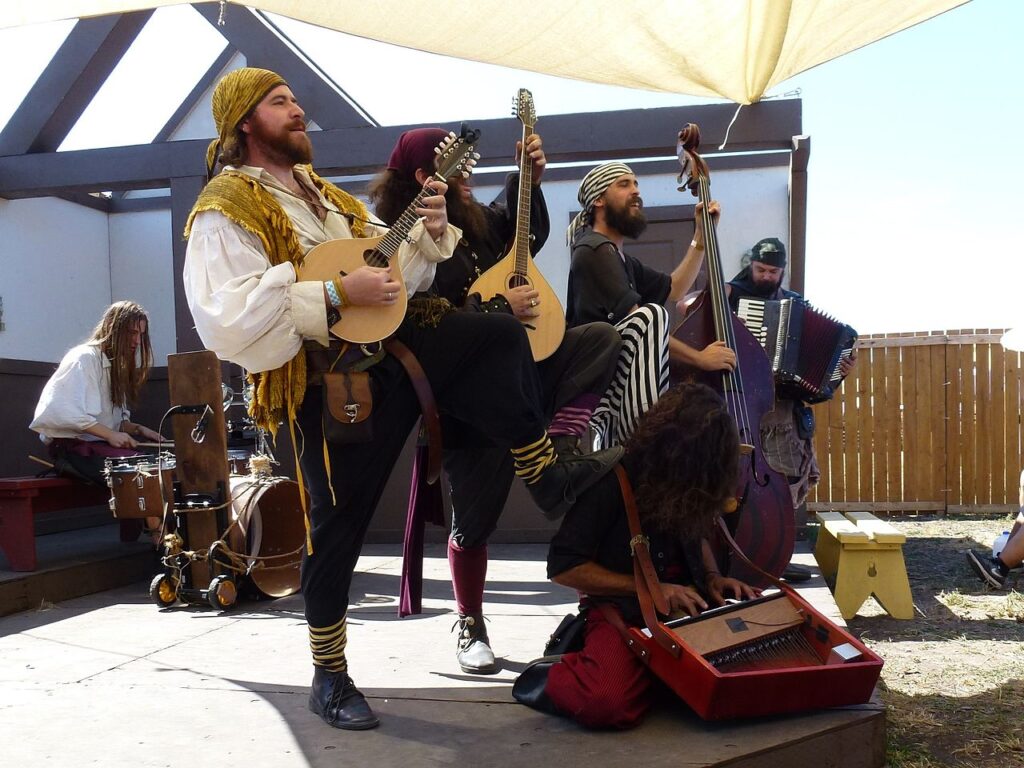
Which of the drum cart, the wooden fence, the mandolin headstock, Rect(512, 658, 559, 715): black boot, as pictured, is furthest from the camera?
the wooden fence

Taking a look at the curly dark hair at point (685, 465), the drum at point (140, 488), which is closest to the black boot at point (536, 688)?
the curly dark hair at point (685, 465)

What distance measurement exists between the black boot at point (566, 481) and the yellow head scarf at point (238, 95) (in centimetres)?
119

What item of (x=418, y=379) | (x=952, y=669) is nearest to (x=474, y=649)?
(x=418, y=379)

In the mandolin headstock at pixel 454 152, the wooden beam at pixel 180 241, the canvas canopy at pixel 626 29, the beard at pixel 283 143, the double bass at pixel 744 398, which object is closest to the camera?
the beard at pixel 283 143

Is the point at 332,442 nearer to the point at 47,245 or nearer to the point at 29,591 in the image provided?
the point at 29,591

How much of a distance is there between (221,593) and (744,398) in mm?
2388

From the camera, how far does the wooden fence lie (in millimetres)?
9336

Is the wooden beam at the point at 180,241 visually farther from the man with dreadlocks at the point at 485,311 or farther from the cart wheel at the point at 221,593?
the man with dreadlocks at the point at 485,311

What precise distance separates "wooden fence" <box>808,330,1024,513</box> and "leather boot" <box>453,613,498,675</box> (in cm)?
698

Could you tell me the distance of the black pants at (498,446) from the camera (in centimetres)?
285

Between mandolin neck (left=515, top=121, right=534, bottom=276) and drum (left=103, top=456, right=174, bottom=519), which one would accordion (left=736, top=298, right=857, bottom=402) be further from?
drum (left=103, top=456, right=174, bottom=519)

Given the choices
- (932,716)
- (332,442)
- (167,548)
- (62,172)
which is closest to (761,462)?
(932,716)

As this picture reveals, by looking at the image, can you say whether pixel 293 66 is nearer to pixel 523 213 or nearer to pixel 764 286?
pixel 764 286

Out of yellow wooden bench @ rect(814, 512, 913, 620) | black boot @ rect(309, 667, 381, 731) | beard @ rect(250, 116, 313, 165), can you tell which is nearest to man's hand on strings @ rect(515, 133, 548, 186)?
beard @ rect(250, 116, 313, 165)
